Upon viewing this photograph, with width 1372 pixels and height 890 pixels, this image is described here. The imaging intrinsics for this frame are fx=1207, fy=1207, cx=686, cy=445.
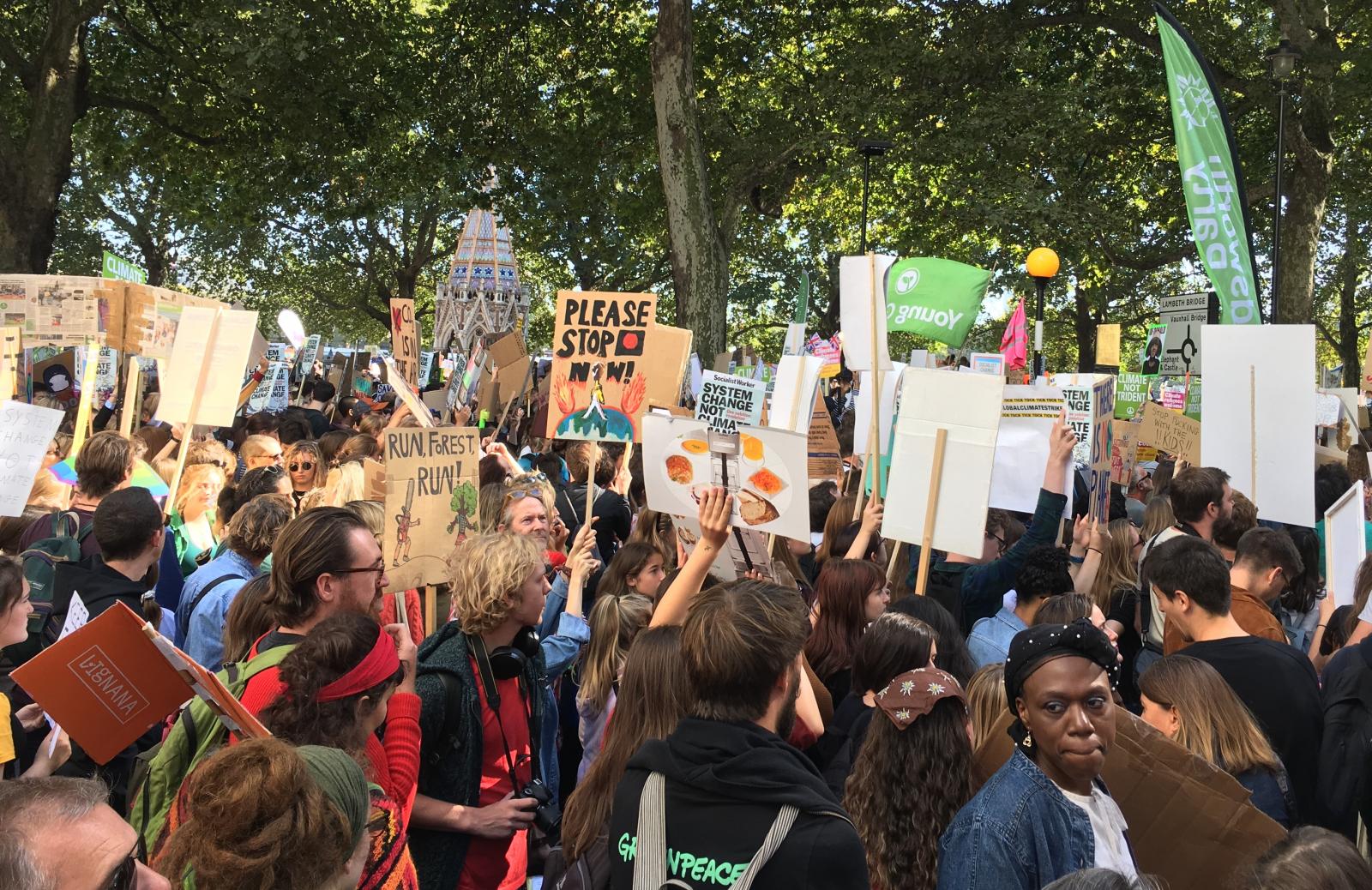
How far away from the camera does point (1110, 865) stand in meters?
2.64

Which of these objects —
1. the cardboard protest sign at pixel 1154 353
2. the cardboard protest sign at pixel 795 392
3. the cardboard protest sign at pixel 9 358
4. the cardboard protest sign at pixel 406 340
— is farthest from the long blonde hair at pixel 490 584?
the cardboard protest sign at pixel 1154 353

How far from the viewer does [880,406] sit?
661 cm

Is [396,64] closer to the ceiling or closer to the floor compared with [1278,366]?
closer to the ceiling

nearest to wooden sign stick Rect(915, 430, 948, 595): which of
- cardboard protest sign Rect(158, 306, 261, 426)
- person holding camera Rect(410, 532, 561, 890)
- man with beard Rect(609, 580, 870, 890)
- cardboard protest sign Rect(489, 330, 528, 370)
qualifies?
person holding camera Rect(410, 532, 561, 890)

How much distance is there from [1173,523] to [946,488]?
1.89 metres

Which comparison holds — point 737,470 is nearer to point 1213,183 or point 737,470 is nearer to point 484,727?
point 484,727

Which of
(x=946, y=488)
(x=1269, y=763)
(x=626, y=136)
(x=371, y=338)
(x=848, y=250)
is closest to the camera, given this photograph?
(x=1269, y=763)

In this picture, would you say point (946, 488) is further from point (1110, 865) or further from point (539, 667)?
point (1110, 865)

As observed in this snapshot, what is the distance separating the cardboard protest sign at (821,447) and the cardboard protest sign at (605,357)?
1418 mm

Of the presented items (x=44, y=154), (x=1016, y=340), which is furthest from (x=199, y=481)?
(x=44, y=154)

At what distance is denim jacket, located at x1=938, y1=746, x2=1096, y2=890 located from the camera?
2.51 metres

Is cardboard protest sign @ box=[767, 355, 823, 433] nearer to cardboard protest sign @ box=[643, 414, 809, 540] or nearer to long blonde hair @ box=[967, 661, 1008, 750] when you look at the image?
cardboard protest sign @ box=[643, 414, 809, 540]

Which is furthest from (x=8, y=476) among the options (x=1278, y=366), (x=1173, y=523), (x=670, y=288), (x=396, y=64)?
(x=670, y=288)

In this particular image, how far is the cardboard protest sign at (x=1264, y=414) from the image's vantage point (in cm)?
639
